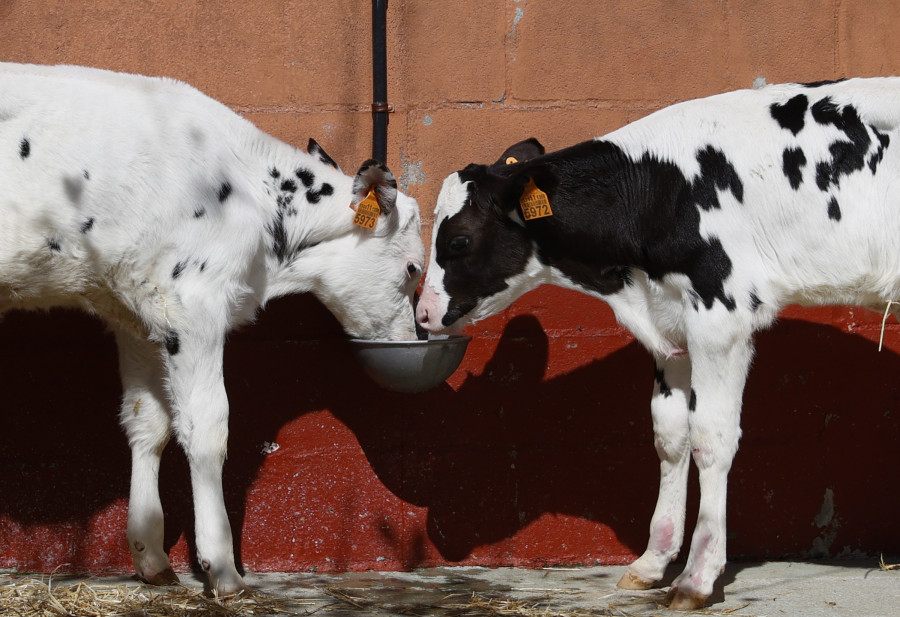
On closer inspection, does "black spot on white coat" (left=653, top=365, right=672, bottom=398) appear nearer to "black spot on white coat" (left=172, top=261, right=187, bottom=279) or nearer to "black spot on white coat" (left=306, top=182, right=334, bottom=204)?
"black spot on white coat" (left=306, top=182, right=334, bottom=204)

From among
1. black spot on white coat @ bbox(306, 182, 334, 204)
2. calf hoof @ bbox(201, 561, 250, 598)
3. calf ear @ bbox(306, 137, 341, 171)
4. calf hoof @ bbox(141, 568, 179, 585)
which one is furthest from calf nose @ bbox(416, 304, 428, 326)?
calf hoof @ bbox(141, 568, 179, 585)

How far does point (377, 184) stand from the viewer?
450 cm

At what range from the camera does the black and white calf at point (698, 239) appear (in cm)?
400

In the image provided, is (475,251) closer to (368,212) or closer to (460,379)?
(368,212)

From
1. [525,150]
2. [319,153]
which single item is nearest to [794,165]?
[525,150]

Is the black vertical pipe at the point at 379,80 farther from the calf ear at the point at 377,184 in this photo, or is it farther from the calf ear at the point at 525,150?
Result: the calf ear at the point at 525,150

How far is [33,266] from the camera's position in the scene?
3.94 metres

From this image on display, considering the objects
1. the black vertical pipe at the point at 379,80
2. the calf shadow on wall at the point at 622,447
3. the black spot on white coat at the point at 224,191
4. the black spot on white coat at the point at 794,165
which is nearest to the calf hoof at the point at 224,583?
the calf shadow on wall at the point at 622,447

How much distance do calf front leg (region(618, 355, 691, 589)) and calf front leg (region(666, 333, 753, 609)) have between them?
0.37 metres

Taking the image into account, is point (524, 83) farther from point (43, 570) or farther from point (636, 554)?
point (43, 570)

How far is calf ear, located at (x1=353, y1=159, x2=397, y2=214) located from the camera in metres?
4.43

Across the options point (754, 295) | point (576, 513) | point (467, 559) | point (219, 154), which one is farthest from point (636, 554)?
point (219, 154)

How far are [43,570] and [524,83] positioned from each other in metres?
→ 3.20

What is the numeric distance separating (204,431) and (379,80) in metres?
1.95
